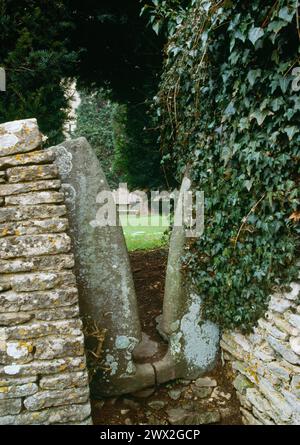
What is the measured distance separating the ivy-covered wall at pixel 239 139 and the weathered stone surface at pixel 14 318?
69.5 inches

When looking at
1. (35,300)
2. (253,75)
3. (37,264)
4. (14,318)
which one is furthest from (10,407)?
(253,75)

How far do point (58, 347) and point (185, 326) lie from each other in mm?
1626

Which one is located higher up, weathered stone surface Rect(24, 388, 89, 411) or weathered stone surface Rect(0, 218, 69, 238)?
weathered stone surface Rect(0, 218, 69, 238)

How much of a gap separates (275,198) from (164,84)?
1956 millimetres

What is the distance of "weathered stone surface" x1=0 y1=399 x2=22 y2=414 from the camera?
2668 millimetres

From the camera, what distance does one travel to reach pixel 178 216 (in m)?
4.10

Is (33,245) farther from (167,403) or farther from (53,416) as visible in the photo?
(167,403)

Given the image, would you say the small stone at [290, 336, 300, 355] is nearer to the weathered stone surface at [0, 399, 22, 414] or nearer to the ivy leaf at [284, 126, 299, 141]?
the ivy leaf at [284, 126, 299, 141]

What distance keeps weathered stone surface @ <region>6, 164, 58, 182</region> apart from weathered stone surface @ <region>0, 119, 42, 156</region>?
0.16 meters

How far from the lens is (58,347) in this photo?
275 centimetres

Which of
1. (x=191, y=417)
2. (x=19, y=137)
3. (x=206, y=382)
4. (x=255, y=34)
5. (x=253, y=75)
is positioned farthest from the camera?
(x=206, y=382)

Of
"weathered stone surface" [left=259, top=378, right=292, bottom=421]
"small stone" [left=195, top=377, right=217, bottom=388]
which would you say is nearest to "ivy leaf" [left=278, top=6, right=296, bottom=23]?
"weathered stone surface" [left=259, top=378, right=292, bottom=421]

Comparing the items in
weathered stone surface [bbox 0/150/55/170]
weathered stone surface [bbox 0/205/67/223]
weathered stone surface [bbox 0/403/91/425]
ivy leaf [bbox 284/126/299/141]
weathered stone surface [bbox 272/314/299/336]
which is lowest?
weathered stone surface [bbox 0/403/91/425]

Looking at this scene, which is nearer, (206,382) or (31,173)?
(31,173)
